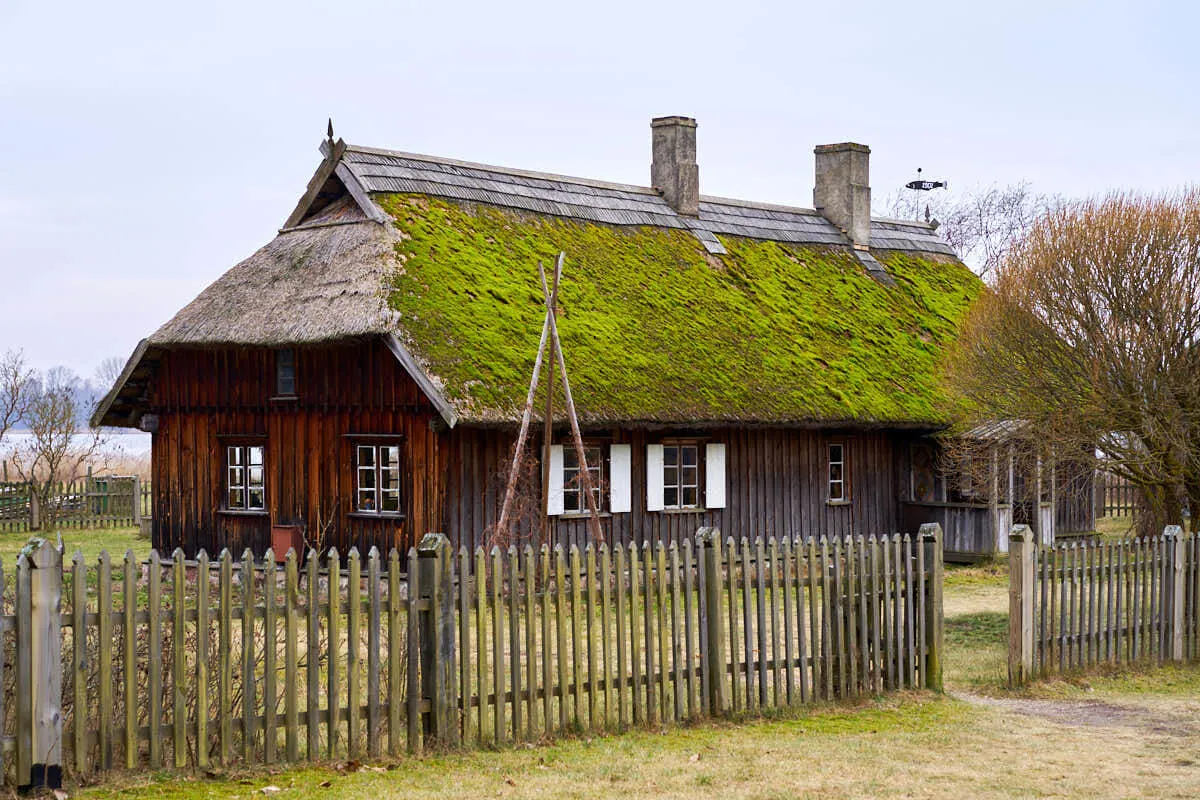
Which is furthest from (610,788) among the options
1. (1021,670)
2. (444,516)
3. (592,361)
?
(592,361)

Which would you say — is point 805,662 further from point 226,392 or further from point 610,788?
point 226,392

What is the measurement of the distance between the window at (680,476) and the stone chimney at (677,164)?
6718 mm

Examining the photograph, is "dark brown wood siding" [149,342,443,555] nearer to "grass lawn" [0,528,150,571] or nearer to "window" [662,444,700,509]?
"grass lawn" [0,528,150,571]

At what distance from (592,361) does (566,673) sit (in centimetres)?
1172

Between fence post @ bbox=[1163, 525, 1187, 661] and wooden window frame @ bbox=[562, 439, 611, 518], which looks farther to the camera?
wooden window frame @ bbox=[562, 439, 611, 518]

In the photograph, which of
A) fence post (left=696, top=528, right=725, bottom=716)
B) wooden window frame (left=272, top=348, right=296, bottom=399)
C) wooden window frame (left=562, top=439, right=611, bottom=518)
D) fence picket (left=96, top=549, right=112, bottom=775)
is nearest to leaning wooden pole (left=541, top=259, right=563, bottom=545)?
wooden window frame (left=562, top=439, right=611, bottom=518)

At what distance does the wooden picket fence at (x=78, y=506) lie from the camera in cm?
3256

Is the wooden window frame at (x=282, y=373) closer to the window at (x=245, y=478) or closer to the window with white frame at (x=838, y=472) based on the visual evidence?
the window at (x=245, y=478)

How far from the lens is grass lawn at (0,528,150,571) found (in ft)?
86.2

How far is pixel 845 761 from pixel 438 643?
2597 millimetres

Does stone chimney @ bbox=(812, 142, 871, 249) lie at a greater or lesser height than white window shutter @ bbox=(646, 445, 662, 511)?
greater

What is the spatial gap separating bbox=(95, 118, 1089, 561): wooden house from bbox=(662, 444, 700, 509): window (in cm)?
4

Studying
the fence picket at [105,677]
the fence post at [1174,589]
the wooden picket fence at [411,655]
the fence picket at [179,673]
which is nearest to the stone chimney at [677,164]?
the fence post at [1174,589]

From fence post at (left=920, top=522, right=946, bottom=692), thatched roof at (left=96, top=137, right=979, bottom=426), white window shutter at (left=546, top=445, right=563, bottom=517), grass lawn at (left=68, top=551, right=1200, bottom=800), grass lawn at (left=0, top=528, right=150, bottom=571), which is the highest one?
thatched roof at (left=96, top=137, right=979, bottom=426)
